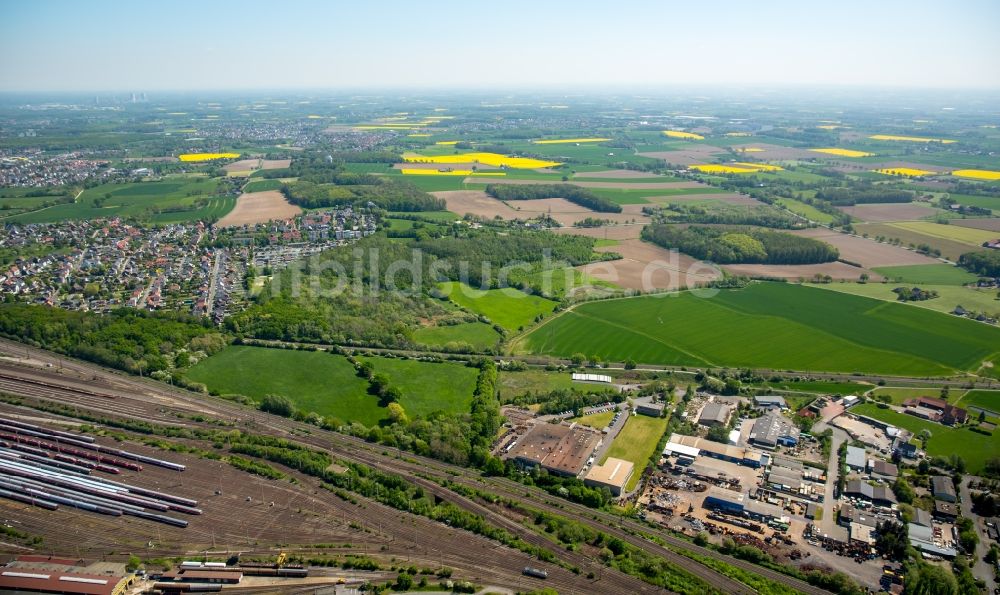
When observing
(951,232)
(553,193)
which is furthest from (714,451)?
(553,193)

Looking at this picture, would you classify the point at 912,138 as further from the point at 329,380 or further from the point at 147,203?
the point at 329,380

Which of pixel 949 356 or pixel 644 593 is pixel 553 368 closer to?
pixel 644 593

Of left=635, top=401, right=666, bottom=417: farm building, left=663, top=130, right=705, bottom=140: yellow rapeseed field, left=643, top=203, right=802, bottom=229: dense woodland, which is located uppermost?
left=663, top=130, right=705, bottom=140: yellow rapeseed field

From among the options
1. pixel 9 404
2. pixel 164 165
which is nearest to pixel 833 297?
pixel 9 404

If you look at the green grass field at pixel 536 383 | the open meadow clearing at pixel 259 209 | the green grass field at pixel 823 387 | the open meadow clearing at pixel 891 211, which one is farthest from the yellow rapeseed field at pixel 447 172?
the green grass field at pixel 823 387

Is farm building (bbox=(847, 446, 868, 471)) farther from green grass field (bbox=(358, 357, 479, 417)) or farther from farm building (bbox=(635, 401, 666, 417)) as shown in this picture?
green grass field (bbox=(358, 357, 479, 417))

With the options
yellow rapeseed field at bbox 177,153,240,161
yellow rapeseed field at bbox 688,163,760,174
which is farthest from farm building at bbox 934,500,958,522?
yellow rapeseed field at bbox 177,153,240,161
